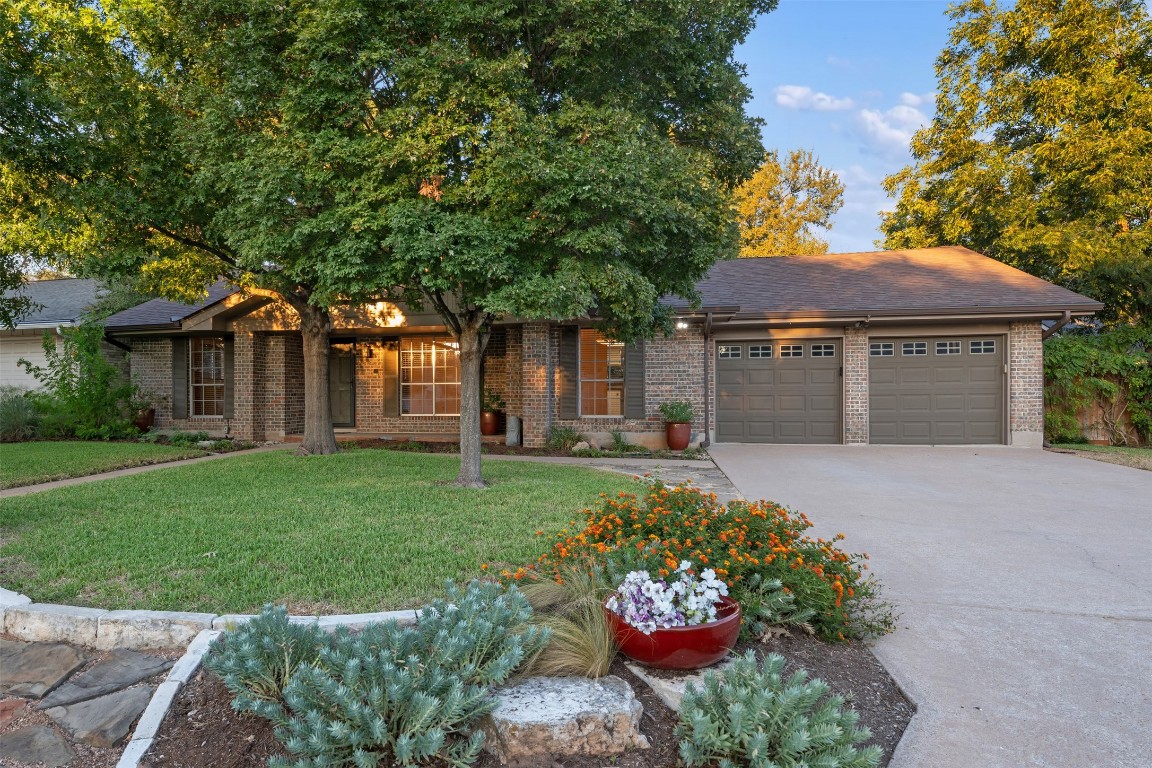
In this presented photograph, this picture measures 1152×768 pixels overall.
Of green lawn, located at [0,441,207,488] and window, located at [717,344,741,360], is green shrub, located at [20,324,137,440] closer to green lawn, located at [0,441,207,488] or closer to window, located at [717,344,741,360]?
green lawn, located at [0,441,207,488]

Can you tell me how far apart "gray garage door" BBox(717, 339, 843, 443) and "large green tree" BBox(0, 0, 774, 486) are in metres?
5.29

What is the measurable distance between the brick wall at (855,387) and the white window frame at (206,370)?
528 inches

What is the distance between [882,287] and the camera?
13.4 metres

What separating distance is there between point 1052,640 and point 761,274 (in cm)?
1250

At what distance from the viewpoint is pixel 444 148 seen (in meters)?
6.52

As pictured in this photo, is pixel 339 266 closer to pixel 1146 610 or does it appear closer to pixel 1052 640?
pixel 1052 640

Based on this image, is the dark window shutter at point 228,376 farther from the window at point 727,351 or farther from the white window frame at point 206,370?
the window at point 727,351

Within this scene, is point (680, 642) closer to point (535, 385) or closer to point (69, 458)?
point (535, 385)

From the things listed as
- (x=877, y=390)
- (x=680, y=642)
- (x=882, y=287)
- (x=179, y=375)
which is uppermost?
(x=882, y=287)

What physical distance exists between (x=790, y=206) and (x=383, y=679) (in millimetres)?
29322

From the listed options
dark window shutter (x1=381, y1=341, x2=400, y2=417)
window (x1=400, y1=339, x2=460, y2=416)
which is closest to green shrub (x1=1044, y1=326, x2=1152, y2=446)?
window (x1=400, y1=339, x2=460, y2=416)

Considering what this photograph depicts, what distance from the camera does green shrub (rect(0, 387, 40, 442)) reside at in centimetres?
1323

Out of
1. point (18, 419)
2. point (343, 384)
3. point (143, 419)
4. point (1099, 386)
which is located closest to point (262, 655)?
point (343, 384)

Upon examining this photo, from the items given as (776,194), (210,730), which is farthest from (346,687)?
(776,194)
